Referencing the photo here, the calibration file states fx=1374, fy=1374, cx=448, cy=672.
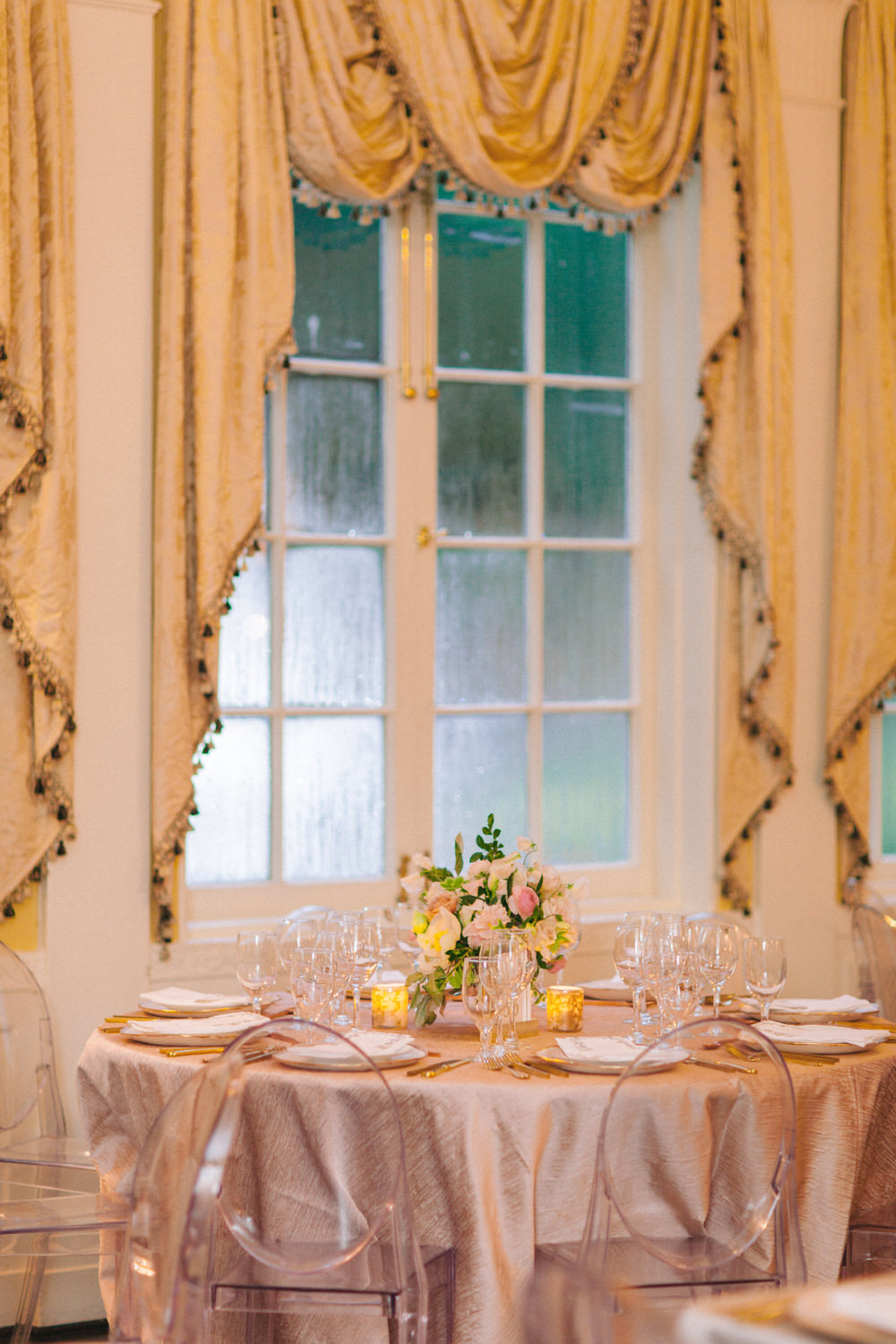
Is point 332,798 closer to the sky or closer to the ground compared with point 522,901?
closer to the sky

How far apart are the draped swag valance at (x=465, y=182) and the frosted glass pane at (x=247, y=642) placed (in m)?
0.22

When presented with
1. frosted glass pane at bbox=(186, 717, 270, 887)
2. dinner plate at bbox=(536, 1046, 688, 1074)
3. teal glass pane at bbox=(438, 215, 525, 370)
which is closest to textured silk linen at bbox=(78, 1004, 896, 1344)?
dinner plate at bbox=(536, 1046, 688, 1074)

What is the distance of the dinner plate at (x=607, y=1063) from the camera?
2.06 meters

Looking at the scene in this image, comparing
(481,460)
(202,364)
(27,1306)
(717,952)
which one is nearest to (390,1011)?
(717,952)

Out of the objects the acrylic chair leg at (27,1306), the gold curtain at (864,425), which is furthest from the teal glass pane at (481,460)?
the acrylic chair leg at (27,1306)

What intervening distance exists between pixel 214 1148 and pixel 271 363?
2.02 meters

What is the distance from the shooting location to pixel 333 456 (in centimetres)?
345

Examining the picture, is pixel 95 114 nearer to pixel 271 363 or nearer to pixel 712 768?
pixel 271 363

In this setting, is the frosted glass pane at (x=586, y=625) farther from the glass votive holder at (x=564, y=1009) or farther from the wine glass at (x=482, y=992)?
the wine glass at (x=482, y=992)

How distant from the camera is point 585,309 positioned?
12.2ft

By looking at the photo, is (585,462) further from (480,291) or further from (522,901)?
(522,901)

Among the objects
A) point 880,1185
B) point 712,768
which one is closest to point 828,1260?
point 880,1185

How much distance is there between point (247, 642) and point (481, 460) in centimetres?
79

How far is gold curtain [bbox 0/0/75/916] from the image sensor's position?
2.85m
